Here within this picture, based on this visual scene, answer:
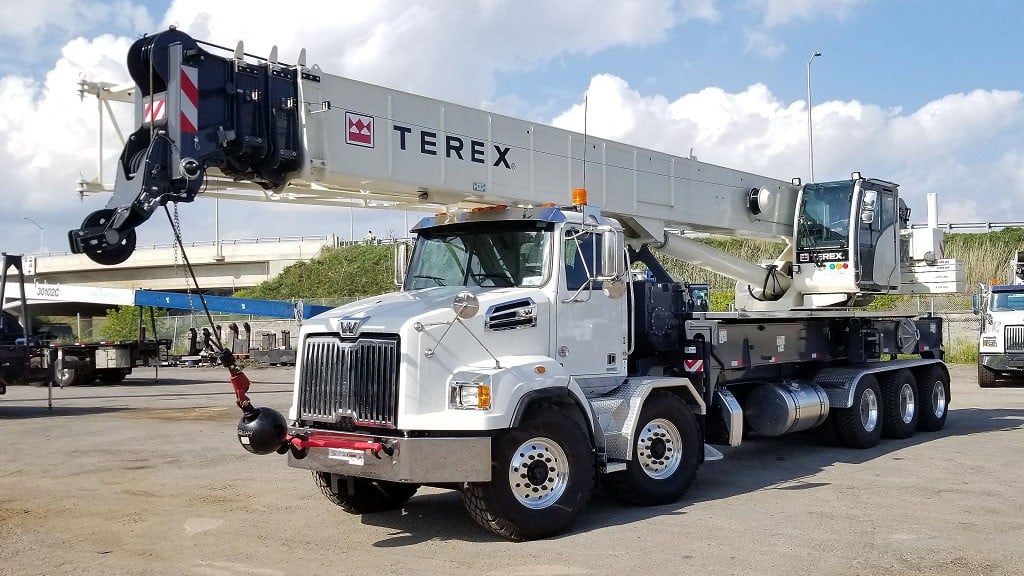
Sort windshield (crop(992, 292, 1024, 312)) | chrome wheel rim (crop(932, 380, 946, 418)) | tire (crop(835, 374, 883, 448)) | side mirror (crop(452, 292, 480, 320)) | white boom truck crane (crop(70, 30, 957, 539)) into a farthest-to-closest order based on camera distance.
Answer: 1. windshield (crop(992, 292, 1024, 312))
2. chrome wheel rim (crop(932, 380, 946, 418))
3. tire (crop(835, 374, 883, 448))
4. side mirror (crop(452, 292, 480, 320))
5. white boom truck crane (crop(70, 30, 957, 539))

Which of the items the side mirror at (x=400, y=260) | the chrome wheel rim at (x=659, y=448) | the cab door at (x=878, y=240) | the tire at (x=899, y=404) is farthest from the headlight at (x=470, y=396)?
the tire at (x=899, y=404)

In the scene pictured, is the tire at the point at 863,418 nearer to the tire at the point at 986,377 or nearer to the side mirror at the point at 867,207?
the side mirror at the point at 867,207

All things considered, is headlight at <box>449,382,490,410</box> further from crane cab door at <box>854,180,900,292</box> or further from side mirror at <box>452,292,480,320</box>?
crane cab door at <box>854,180,900,292</box>

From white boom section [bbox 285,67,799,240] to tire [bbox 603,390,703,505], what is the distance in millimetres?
2354

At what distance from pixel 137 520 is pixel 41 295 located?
923 inches

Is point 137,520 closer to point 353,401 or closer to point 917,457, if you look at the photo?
point 353,401

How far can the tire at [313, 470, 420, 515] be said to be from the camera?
28.5 ft

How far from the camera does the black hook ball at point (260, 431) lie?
7.59 meters

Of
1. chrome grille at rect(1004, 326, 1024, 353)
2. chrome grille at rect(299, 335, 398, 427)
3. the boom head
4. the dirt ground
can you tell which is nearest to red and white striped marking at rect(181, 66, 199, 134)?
the boom head

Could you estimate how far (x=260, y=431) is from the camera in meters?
7.59

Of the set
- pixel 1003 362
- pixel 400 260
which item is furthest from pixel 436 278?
pixel 1003 362

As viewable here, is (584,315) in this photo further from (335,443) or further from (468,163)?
(335,443)

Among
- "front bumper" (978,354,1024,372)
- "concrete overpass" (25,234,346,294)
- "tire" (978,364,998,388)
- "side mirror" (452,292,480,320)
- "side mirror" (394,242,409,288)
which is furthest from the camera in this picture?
"concrete overpass" (25,234,346,294)

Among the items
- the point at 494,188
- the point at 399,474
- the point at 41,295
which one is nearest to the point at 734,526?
the point at 399,474
